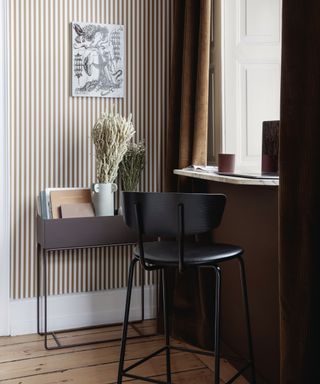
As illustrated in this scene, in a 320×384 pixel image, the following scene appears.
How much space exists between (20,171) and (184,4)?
1.30 meters

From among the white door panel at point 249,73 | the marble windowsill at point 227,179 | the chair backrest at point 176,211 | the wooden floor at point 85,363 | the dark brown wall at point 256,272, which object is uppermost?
the white door panel at point 249,73

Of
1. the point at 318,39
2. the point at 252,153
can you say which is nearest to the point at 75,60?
the point at 252,153

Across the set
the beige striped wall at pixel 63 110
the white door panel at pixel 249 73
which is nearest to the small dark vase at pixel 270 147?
the white door panel at pixel 249 73

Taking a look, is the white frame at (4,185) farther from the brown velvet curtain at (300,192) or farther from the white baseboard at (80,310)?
the brown velvet curtain at (300,192)

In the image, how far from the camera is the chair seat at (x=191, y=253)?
192cm

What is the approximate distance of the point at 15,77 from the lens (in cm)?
299

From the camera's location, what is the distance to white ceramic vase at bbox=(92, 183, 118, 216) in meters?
2.95

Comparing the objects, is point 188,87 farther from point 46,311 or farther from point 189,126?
point 46,311

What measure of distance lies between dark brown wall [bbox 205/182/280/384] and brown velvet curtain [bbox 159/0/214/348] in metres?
0.14

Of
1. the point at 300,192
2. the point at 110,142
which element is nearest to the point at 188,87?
the point at 110,142

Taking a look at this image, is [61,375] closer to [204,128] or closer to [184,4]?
[204,128]

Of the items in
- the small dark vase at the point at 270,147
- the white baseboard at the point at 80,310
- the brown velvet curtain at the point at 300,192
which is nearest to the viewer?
the brown velvet curtain at the point at 300,192

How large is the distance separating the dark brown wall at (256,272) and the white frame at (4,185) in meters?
1.19

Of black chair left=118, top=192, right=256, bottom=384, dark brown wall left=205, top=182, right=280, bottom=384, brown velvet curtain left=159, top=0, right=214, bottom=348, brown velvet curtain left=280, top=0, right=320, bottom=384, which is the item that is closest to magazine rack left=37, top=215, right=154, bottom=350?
brown velvet curtain left=159, top=0, right=214, bottom=348
